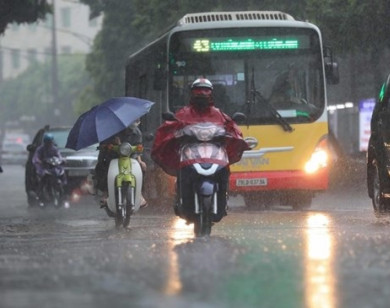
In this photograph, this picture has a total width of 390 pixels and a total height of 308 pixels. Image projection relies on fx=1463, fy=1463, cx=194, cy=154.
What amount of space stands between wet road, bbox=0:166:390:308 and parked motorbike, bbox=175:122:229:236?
0.26 meters

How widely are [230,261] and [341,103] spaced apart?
125 ft

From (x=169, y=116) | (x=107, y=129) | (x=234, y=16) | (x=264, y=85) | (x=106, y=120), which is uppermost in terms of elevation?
(x=234, y=16)

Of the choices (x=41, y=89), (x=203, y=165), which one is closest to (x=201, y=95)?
(x=203, y=165)

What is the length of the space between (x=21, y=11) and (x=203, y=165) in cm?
1870

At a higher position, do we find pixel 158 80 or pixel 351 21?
pixel 351 21

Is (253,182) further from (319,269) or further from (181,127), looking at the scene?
(319,269)

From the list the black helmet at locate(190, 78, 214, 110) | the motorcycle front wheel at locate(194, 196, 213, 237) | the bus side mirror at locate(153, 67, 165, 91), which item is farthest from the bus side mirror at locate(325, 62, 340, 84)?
the motorcycle front wheel at locate(194, 196, 213, 237)

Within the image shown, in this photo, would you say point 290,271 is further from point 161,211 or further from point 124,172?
point 161,211

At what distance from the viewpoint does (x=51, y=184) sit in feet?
95.2

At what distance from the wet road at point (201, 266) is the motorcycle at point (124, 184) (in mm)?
285

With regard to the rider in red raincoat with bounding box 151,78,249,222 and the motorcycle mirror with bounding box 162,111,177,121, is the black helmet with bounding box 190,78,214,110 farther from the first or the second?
the motorcycle mirror with bounding box 162,111,177,121

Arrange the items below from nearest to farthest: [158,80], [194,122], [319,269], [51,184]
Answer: [319,269]
[194,122]
[158,80]
[51,184]

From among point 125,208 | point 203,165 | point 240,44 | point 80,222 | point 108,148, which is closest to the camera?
point 203,165

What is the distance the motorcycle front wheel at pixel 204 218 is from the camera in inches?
579
